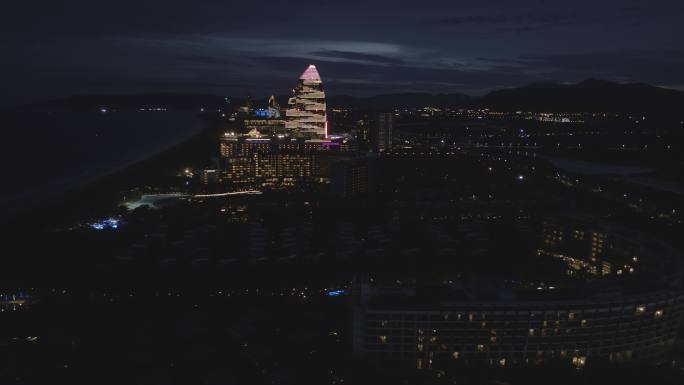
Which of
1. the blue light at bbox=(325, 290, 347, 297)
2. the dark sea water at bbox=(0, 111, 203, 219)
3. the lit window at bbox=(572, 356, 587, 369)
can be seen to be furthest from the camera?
the dark sea water at bbox=(0, 111, 203, 219)

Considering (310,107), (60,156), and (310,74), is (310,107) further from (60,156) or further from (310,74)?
(60,156)

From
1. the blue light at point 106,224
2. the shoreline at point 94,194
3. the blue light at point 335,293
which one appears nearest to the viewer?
the blue light at point 335,293

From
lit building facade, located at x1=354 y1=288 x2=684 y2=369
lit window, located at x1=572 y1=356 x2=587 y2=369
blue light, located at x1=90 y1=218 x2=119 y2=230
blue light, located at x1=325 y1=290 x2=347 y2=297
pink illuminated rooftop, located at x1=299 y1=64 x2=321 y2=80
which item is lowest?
blue light, located at x1=90 y1=218 x2=119 y2=230

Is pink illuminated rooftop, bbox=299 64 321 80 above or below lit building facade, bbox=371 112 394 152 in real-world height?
above

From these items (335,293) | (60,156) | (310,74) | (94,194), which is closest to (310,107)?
(310,74)

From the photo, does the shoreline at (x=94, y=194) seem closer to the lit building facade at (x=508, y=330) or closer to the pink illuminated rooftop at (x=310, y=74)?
the pink illuminated rooftop at (x=310, y=74)

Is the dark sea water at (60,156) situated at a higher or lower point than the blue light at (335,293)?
lower

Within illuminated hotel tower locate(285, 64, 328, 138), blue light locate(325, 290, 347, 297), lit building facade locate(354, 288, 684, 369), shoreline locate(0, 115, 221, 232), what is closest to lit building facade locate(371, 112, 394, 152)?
illuminated hotel tower locate(285, 64, 328, 138)

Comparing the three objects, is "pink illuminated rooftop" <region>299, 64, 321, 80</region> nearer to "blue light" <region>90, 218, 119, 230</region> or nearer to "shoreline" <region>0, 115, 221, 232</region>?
"shoreline" <region>0, 115, 221, 232</region>

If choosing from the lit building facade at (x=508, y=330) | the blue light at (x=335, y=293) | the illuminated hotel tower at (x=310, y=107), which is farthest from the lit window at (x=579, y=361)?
the illuminated hotel tower at (x=310, y=107)
